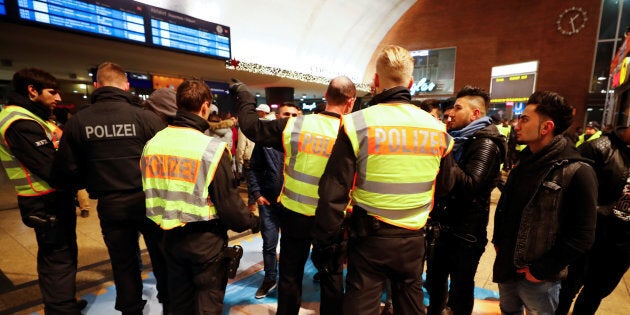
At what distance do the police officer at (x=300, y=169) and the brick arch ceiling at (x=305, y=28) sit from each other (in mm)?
Answer: 6524

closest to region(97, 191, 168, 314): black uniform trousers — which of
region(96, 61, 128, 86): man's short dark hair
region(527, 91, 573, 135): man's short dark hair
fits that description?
region(96, 61, 128, 86): man's short dark hair

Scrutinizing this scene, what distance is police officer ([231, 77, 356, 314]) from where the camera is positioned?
1894mm

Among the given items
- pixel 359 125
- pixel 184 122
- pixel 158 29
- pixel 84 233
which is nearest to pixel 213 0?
pixel 158 29

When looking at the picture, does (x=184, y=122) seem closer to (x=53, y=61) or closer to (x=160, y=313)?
(x=160, y=313)

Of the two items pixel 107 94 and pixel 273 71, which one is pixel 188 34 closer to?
pixel 273 71

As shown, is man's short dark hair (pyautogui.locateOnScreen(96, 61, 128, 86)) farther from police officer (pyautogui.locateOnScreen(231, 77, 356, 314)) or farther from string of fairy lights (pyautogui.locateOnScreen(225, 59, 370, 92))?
string of fairy lights (pyautogui.locateOnScreen(225, 59, 370, 92))

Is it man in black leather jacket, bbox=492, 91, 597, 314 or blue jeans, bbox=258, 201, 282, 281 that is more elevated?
man in black leather jacket, bbox=492, 91, 597, 314

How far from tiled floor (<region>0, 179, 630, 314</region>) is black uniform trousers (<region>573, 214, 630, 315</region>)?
28.1 inches

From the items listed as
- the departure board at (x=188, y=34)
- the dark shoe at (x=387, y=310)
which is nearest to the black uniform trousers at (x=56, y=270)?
the dark shoe at (x=387, y=310)

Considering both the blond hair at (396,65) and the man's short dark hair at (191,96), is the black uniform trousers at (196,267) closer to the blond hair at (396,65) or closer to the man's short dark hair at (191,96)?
the man's short dark hair at (191,96)

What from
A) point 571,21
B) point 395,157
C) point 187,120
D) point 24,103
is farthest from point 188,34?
point 571,21

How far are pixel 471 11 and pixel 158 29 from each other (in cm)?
1434

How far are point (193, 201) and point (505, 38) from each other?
16.1 meters

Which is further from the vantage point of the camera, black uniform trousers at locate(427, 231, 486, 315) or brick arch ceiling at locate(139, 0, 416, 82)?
brick arch ceiling at locate(139, 0, 416, 82)
